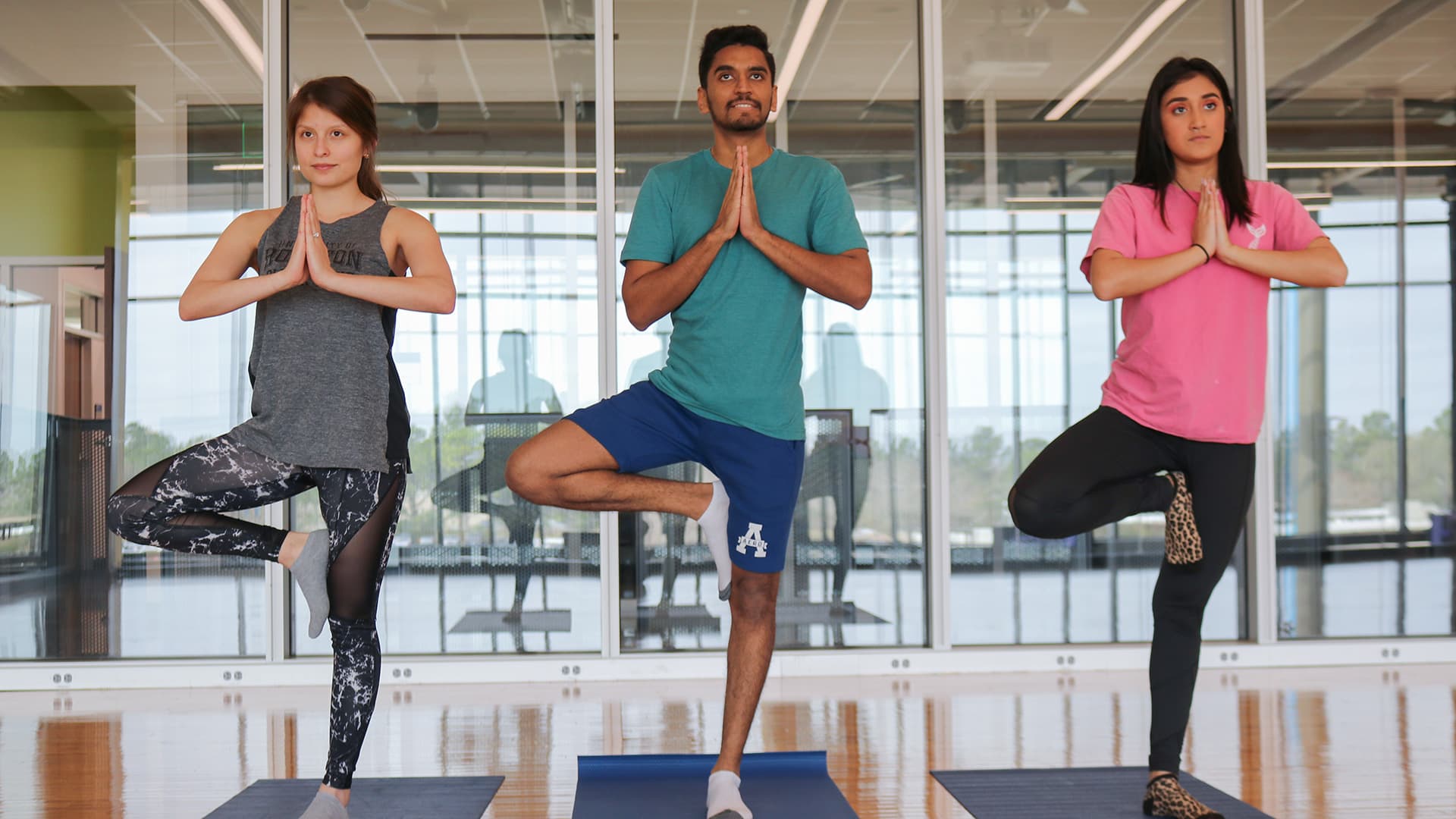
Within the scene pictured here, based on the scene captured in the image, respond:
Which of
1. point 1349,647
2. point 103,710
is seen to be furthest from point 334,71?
point 1349,647

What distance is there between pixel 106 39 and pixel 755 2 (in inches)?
91.1

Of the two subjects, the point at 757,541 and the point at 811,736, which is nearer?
the point at 757,541

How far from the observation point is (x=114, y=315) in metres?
4.02

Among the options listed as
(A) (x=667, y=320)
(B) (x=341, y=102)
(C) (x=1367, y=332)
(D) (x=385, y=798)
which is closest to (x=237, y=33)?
(A) (x=667, y=320)

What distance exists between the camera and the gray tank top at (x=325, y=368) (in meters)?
2.22

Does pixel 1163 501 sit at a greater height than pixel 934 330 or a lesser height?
lesser

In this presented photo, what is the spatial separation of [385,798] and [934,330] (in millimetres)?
2489

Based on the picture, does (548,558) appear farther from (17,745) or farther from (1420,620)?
(1420,620)

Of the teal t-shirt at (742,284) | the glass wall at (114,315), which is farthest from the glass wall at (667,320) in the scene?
the teal t-shirt at (742,284)

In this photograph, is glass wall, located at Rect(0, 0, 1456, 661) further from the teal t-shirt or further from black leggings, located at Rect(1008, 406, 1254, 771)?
black leggings, located at Rect(1008, 406, 1254, 771)

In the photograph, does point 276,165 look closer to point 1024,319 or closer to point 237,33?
point 237,33

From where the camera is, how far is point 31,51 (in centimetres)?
409

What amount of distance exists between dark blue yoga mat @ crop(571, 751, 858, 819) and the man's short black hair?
59.8 inches

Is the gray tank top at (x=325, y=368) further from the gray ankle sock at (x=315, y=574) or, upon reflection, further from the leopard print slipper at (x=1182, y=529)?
the leopard print slipper at (x=1182, y=529)
